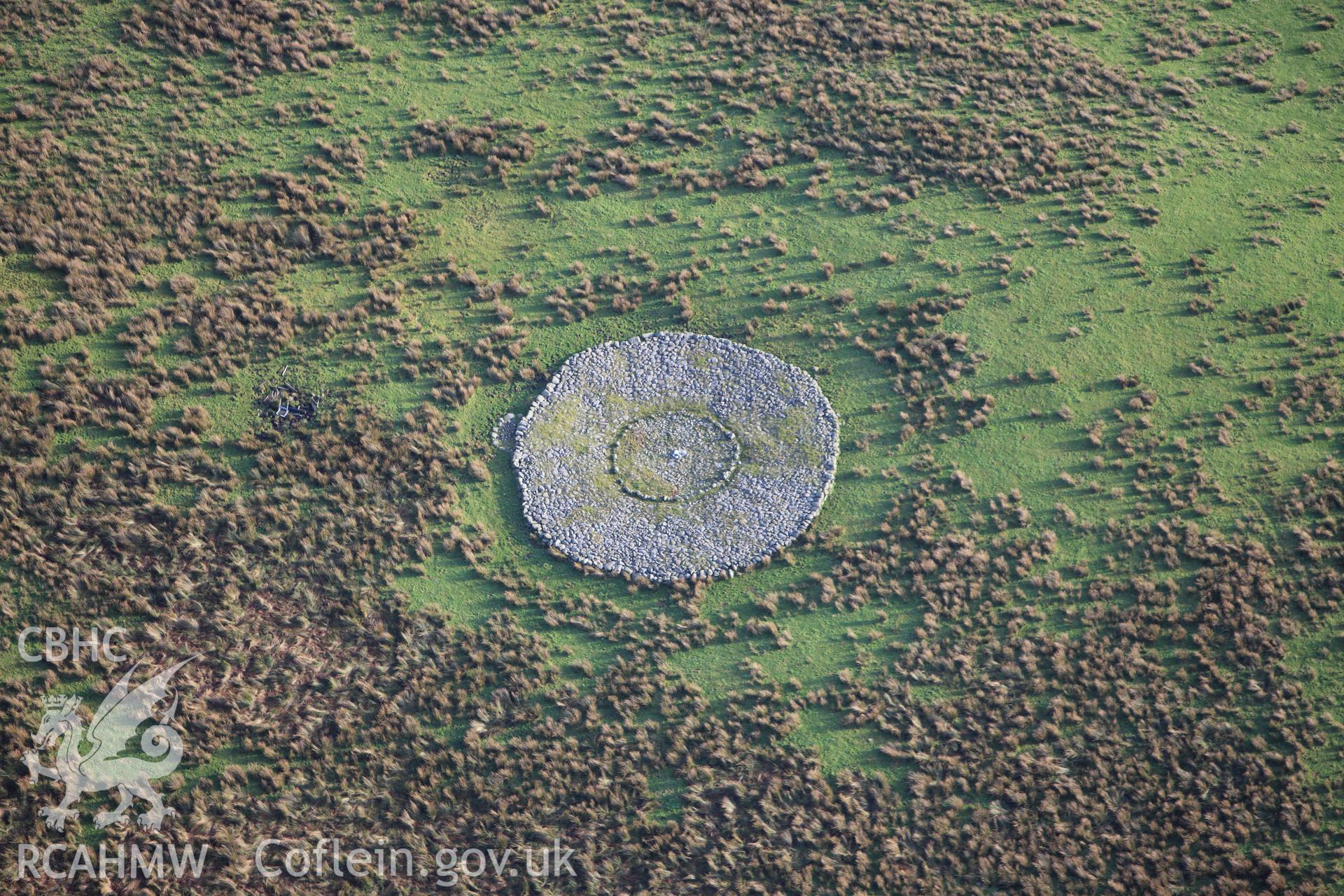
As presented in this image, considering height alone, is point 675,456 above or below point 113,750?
above

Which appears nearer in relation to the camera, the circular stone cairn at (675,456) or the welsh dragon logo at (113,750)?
the welsh dragon logo at (113,750)

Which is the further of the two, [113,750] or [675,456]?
[675,456]

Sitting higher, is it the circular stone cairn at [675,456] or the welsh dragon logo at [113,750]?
the circular stone cairn at [675,456]

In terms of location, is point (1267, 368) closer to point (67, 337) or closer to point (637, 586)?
point (637, 586)

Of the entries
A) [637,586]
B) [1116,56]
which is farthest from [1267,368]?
[637,586]

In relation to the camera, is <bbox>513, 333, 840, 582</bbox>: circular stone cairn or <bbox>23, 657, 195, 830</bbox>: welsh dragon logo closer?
<bbox>23, 657, 195, 830</bbox>: welsh dragon logo
